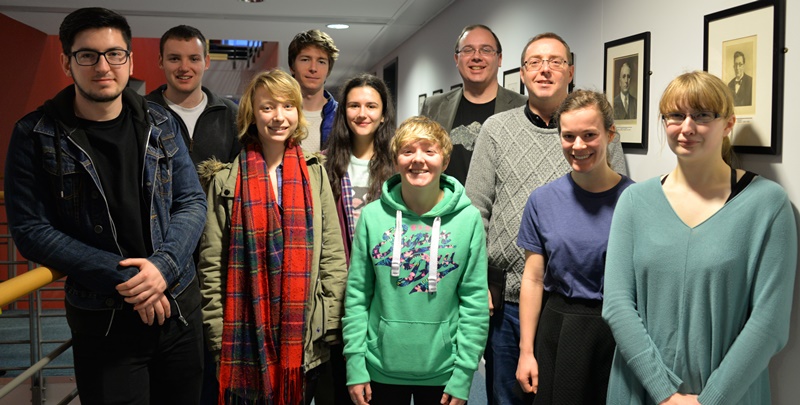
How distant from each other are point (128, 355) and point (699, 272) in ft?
4.83

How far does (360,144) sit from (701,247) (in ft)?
4.16

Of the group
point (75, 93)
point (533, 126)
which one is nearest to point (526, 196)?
point (533, 126)

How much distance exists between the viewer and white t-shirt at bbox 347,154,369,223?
233 centimetres

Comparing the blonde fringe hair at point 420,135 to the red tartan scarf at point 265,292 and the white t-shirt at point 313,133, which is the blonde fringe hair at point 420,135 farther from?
the white t-shirt at point 313,133

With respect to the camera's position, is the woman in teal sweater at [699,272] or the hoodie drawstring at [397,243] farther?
the hoodie drawstring at [397,243]

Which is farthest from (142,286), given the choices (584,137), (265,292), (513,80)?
(513,80)

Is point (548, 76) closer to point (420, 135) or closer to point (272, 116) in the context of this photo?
point (420, 135)

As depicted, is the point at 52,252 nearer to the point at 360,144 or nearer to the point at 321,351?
the point at 321,351

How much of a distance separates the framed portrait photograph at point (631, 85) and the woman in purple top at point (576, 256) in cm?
64

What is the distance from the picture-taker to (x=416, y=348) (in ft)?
6.29

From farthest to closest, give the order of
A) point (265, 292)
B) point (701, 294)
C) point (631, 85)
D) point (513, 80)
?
point (513, 80) → point (631, 85) → point (265, 292) → point (701, 294)

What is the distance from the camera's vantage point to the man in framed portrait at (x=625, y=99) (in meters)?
2.50

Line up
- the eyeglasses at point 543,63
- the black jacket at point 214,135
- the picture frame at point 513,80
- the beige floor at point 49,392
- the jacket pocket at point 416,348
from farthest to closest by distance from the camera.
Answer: the picture frame at point 513,80
the beige floor at point 49,392
the black jacket at point 214,135
the eyeglasses at point 543,63
the jacket pocket at point 416,348

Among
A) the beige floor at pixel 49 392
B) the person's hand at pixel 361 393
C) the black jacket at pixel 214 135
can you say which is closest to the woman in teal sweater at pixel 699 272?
the person's hand at pixel 361 393
